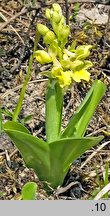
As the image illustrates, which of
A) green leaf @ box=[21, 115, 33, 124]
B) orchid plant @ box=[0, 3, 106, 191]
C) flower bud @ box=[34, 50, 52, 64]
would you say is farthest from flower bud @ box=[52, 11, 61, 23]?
green leaf @ box=[21, 115, 33, 124]

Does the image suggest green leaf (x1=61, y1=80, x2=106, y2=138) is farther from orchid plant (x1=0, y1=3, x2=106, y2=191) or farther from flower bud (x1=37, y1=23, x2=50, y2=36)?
flower bud (x1=37, y1=23, x2=50, y2=36)

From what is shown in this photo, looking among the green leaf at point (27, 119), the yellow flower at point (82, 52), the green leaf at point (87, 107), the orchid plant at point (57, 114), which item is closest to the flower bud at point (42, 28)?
the orchid plant at point (57, 114)

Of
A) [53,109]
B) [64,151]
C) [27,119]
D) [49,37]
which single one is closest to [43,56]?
[49,37]

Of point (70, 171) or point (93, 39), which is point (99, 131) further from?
point (93, 39)

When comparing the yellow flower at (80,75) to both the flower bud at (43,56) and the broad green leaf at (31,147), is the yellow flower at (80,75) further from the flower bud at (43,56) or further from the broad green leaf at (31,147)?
the broad green leaf at (31,147)

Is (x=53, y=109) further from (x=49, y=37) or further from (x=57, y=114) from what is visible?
(x=49, y=37)
